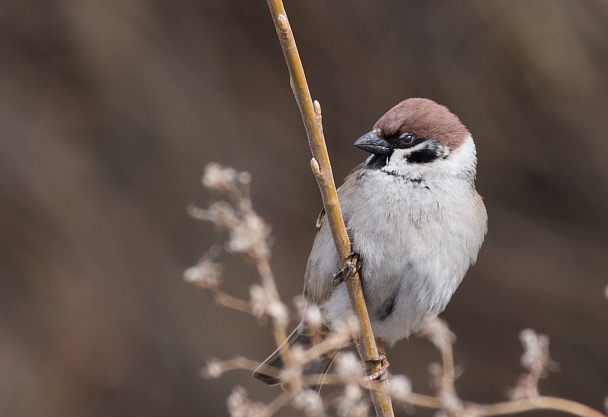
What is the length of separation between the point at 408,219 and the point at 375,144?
24cm

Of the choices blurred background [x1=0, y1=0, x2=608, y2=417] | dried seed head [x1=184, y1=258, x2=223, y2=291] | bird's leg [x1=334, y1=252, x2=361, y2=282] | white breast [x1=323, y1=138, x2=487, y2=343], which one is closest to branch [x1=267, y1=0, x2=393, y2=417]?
bird's leg [x1=334, y1=252, x2=361, y2=282]

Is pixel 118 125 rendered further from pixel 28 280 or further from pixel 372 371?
pixel 372 371

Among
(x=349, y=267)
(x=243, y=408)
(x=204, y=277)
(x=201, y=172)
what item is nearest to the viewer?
(x=243, y=408)

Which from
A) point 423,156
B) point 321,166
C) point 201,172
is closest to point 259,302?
point 321,166

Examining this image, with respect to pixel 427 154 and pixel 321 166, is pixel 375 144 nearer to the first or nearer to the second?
pixel 427 154

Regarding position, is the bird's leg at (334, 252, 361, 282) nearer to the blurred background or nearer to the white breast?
the white breast

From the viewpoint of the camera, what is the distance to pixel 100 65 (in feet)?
15.5

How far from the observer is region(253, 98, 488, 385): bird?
253 cm

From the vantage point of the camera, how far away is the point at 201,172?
16.0ft

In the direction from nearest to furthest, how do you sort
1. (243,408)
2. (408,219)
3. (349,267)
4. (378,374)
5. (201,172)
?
(243,408) < (349,267) < (378,374) < (408,219) < (201,172)

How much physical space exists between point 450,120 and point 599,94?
7.08 feet

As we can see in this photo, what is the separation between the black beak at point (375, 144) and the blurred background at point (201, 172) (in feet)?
7.08

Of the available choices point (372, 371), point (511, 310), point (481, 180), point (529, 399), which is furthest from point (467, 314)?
point (529, 399)

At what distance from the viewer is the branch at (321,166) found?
1609 millimetres
